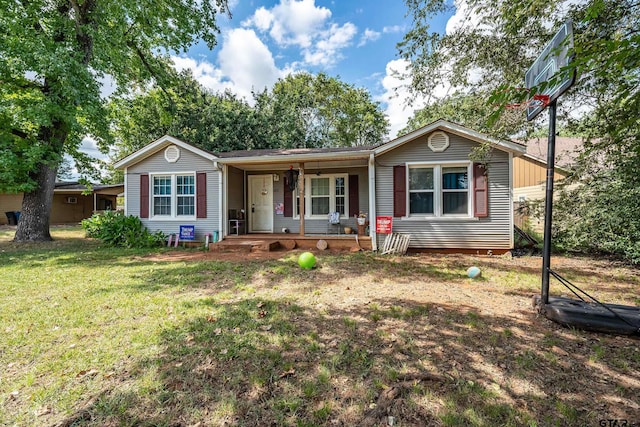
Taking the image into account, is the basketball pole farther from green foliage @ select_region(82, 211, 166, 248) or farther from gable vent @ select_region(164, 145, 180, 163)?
→ green foliage @ select_region(82, 211, 166, 248)

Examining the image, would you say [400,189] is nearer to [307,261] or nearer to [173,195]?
[307,261]

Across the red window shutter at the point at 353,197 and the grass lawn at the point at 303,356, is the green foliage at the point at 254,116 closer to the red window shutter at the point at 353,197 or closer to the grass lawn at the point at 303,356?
the red window shutter at the point at 353,197

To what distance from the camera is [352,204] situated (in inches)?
390

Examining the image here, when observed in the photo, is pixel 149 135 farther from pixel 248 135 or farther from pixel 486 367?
pixel 486 367

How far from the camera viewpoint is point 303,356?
2686mm

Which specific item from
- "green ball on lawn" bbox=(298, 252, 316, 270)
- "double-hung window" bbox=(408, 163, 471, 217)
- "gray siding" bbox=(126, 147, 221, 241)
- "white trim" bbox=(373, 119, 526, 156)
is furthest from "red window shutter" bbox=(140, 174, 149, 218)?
"double-hung window" bbox=(408, 163, 471, 217)

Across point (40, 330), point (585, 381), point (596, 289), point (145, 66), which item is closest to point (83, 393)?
point (40, 330)

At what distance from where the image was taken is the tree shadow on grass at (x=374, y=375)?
1.97 meters

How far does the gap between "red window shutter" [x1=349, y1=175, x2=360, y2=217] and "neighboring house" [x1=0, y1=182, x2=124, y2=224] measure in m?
16.3

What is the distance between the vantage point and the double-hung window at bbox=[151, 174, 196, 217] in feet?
32.3

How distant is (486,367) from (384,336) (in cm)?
93

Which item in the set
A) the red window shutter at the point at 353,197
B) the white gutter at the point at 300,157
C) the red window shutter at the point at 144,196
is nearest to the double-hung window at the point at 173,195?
the red window shutter at the point at 144,196

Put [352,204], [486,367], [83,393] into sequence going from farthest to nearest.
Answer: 1. [352,204]
2. [486,367]
3. [83,393]

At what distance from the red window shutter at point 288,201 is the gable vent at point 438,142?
4814mm
